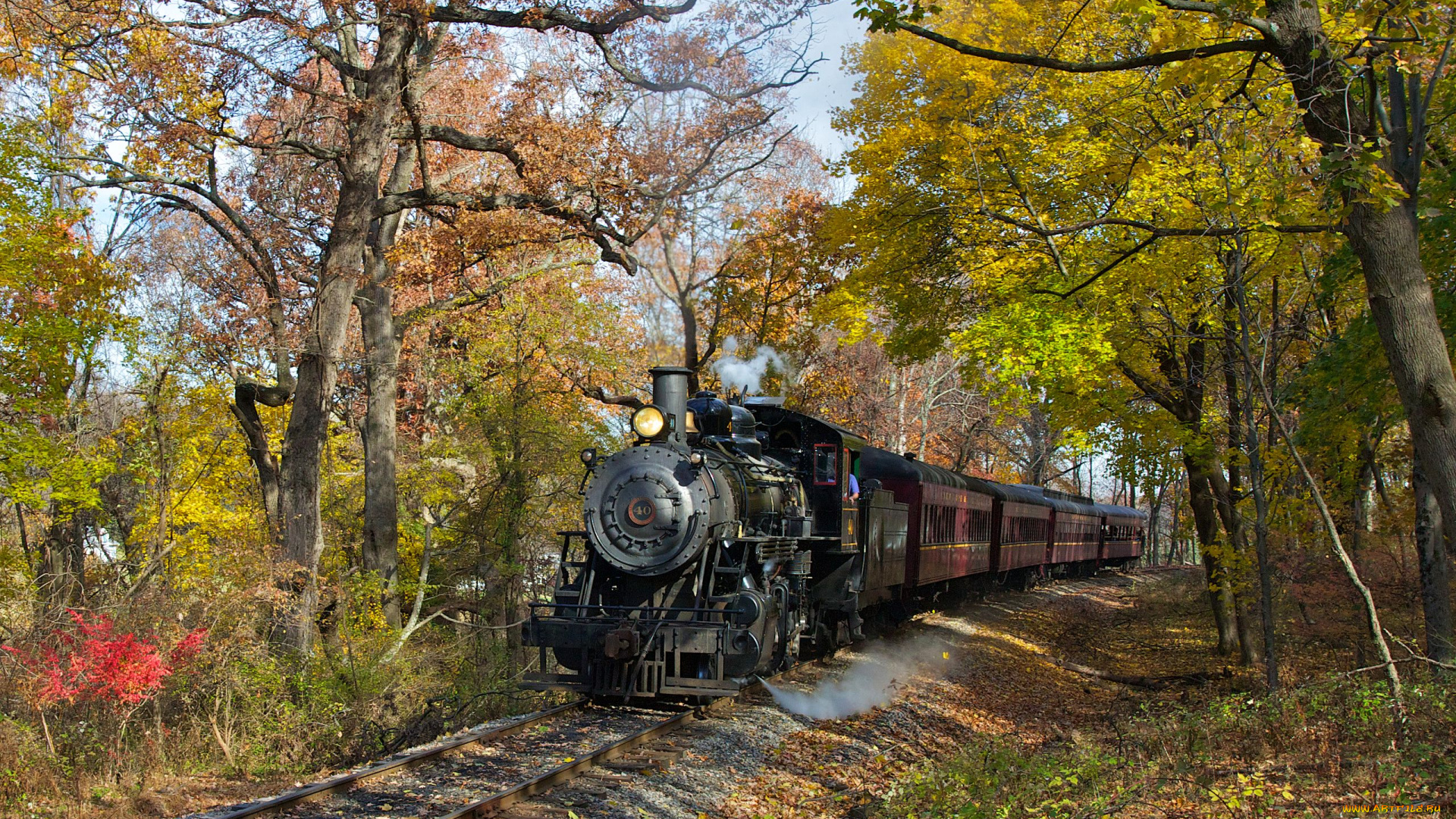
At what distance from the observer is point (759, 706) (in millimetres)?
11359

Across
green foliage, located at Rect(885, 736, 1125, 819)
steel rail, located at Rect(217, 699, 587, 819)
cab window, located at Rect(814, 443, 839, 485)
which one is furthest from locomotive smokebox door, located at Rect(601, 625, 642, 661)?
cab window, located at Rect(814, 443, 839, 485)

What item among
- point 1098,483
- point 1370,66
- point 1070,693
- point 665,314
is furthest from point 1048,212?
point 1098,483

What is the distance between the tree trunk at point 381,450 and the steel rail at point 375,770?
808 centimetres

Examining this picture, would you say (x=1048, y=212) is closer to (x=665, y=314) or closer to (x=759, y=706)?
(x=759, y=706)

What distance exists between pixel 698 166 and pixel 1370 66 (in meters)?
12.5

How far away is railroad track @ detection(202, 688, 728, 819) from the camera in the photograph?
6820 millimetres

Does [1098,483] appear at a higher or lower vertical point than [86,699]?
higher

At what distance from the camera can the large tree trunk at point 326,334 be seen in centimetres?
1305

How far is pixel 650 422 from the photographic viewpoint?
11328 mm

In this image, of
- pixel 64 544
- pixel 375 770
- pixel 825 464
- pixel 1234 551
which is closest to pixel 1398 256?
pixel 825 464

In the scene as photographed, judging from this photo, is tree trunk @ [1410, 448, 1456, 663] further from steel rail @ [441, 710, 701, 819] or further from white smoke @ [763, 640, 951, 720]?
steel rail @ [441, 710, 701, 819]

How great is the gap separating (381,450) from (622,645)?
936cm

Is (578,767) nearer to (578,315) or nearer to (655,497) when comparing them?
(655,497)

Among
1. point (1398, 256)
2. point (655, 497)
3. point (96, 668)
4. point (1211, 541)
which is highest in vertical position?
point (1398, 256)
